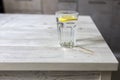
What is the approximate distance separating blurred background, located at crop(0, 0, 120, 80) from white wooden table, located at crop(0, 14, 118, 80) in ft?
4.21

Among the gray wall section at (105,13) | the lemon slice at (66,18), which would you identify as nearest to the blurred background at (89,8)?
the gray wall section at (105,13)

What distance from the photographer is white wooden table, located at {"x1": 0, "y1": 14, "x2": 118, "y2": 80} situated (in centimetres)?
69

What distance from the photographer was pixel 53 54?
0.76 meters

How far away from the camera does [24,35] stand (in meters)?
0.98

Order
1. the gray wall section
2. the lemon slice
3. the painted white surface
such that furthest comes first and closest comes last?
the gray wall section → the lemon slice → the painted white surface

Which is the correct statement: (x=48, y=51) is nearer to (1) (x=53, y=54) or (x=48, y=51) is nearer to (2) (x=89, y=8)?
(1) (x=53, y=54)

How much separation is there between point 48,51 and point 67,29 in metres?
0.16

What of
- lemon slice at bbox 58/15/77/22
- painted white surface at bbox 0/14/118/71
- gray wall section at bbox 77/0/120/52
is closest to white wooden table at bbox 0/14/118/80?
painted white surface at bbox 0/14/118/71

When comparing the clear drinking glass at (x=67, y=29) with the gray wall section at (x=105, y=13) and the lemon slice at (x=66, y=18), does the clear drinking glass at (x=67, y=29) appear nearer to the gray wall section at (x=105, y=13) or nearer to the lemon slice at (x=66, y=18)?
the lemon slice at (x=66, y=18)

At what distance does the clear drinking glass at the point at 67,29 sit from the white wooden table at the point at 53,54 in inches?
1.4

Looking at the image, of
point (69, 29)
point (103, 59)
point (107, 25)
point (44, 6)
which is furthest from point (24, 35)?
point (107, 25)

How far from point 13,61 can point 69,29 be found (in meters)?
0.32

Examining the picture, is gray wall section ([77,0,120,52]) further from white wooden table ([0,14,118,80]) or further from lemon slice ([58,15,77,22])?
lemon slice ([58,15,77,22])

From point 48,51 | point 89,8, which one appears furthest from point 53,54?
point 89,8
